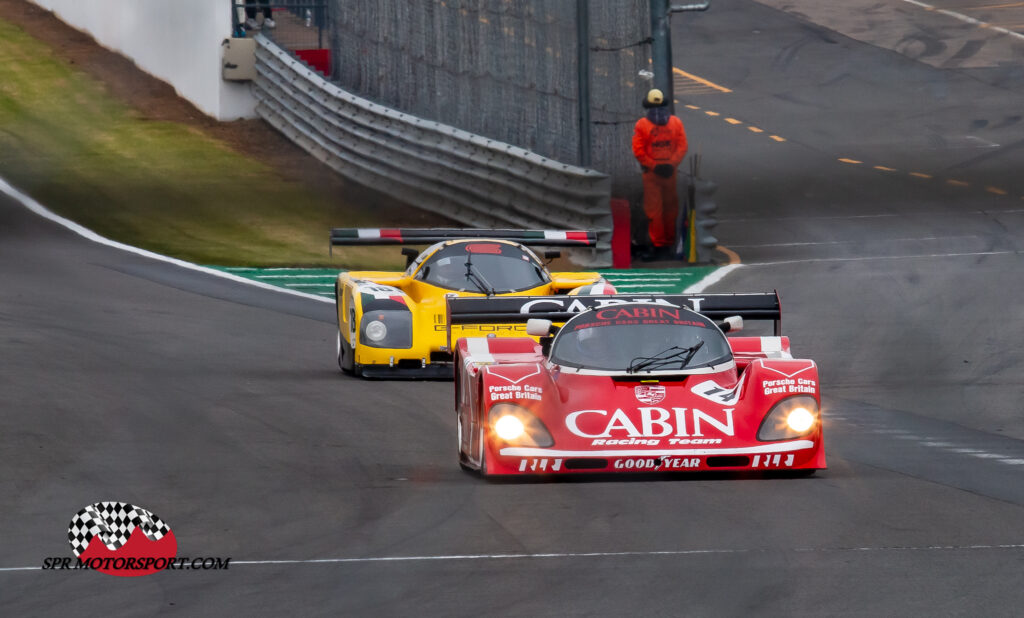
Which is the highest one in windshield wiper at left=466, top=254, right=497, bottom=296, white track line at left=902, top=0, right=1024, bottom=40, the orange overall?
white track line at left=902, top=0, right=1024, bottom=40

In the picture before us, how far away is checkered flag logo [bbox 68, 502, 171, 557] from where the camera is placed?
28.1ft

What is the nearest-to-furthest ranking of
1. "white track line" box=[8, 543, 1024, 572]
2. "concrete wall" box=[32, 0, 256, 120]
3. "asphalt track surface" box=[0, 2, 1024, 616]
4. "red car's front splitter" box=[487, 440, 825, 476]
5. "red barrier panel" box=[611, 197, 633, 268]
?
"asphalt track surface" box=[0, 2, 1024, 616] < "white track line" box=[8, 543, 1024, 572] < "red car's front splitter" box=[487, 440, 825, 476] < "red barrier panel" box=[611, 197, 633, 268] < "concrete wall" box=[32, 0, 256, 120]

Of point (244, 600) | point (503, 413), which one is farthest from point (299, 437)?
point (244, 600)

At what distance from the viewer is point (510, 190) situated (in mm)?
24062

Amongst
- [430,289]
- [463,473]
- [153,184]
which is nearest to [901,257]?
[430,289]

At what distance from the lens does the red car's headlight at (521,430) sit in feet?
33.3

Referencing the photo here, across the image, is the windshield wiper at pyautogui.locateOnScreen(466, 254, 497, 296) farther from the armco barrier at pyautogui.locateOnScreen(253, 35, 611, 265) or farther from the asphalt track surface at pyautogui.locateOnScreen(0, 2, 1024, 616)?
the armco barrier at pyautogui.locateOnScreen(253, 35, 611, 265)

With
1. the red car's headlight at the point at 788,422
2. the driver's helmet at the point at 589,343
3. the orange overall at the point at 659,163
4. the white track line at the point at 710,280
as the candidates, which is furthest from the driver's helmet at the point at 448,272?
the orange overall at the point at 659,163

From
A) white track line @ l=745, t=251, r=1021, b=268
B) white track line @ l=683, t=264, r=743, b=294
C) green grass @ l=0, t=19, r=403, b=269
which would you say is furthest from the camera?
green grass @ l=0, t=19, r=403, b=269

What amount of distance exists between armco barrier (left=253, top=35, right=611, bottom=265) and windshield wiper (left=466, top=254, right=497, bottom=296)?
7.03m

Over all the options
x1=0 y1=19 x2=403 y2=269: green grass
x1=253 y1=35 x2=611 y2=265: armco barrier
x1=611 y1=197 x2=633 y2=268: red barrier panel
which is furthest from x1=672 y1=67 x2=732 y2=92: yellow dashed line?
x1=611 y1=197 x2=633 y2=268: red barrier panel

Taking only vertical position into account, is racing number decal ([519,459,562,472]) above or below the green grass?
below

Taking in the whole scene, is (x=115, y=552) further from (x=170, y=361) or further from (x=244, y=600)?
(x=170, y=361)

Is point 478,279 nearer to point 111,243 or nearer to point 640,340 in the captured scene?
point 640,340
